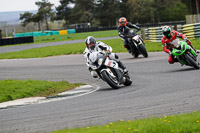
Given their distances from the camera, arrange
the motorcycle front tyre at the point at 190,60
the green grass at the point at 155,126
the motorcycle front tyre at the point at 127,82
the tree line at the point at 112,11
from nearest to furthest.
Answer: the green grass at the point at 155,126
the motorcycle front tyre at the point at 127,82
the motorcycle front tyre at the point at 190,60
the tree line at the point at 112,11

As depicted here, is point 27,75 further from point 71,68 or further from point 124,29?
point 124,29

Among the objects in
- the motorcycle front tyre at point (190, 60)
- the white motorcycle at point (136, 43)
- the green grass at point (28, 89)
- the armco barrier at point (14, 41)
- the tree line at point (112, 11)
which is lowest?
the green grass at point (28, 89)

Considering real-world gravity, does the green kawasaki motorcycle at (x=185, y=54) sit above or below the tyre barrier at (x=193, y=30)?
below

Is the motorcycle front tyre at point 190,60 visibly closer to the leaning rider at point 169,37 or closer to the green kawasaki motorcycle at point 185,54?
the green kawasaki motorcycle at point 185,54

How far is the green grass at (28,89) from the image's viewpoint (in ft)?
37.8

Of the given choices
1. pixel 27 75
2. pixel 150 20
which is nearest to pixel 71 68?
pixel 27 75

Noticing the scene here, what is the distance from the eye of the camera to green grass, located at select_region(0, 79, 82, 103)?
1152cm

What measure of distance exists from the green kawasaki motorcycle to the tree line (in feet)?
210

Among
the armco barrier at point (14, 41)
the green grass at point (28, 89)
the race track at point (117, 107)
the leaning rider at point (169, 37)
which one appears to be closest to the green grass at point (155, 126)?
the race track at point (117, 107)

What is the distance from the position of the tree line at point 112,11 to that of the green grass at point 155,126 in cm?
7126

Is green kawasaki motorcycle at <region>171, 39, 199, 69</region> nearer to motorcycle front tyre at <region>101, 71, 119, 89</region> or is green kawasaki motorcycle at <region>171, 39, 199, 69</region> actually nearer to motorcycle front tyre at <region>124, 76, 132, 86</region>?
motorcycle front tyre at <region>124, 76, 132, 86</region>

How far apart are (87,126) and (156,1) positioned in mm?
86150

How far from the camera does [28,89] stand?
40.2ft

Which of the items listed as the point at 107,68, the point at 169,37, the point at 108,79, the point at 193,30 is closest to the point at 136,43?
the point at 169,37
